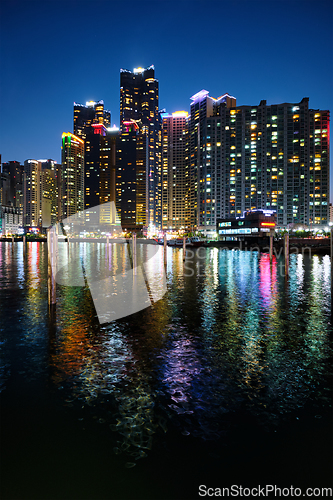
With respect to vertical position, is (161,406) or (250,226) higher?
(250,226)

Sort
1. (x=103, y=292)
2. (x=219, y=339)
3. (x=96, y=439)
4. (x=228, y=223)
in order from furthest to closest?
(x=228, y=223) < (x=103, y=292) < (x=219, y=339) < (x=96, y=439)

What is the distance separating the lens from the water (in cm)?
450

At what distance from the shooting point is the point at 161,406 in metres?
6.21

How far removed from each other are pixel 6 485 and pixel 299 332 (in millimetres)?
10246

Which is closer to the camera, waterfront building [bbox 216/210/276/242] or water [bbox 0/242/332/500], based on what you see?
water [bbox 0/242/332/500]

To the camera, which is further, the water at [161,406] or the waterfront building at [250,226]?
the waterfront building at [250,226]

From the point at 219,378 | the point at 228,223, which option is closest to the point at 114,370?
the point at 219,378

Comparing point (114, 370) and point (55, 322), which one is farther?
point (55, 322)

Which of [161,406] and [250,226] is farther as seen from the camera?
[250,226]

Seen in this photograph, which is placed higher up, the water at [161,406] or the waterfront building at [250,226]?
the waterfront building at [250,226]

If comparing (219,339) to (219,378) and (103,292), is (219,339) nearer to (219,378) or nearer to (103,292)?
(219,378)

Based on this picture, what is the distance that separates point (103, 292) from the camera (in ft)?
64.5

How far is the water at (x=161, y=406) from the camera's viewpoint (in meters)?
4.50

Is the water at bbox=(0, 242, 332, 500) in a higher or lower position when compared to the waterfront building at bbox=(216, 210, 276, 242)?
lower
